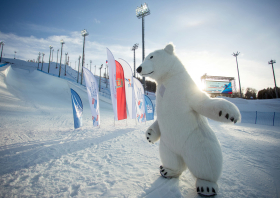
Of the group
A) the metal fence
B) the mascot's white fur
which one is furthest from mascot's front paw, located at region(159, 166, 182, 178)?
the metal fence

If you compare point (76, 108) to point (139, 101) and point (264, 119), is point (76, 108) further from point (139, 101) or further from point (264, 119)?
point (264, 119)

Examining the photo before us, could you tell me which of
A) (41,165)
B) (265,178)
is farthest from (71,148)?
(265,178)

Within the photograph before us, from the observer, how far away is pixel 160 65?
1726 mm

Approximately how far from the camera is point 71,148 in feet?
11.2

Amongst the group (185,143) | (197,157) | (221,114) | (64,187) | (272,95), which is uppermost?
(272,95)

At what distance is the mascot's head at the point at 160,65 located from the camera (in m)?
1.72

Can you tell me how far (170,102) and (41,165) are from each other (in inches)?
111

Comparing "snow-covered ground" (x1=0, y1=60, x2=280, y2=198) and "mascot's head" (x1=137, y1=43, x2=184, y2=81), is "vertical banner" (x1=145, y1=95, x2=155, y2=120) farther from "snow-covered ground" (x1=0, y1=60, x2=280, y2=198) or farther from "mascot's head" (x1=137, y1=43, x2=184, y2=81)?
"mascot's head" (x1=137, y1=43, x2=184, y2=81)

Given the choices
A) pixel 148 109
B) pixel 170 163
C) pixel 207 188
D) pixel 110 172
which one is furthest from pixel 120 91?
pixel 207 188

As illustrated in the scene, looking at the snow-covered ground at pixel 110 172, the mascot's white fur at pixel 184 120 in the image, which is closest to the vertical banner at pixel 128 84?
the snow-covered ground at pixel 110 172

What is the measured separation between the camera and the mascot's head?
1.72m

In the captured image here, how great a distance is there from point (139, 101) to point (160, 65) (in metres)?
5.50

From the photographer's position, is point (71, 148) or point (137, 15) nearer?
point (71, 148)

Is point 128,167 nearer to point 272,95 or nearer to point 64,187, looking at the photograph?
→ point 64,187
